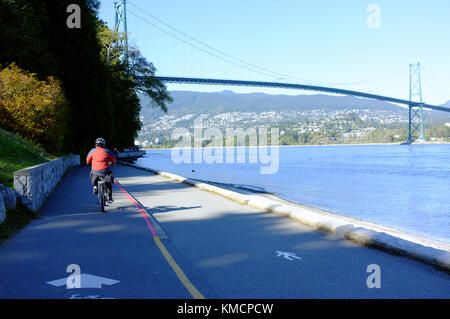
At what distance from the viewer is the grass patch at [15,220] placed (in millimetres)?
7983

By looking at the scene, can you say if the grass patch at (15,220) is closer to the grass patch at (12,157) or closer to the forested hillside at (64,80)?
the grass patch at (12,157)

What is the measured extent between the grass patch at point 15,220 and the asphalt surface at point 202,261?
173 mm

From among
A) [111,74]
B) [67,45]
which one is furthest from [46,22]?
[111,74]

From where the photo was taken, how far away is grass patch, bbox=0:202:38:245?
26.2 ft

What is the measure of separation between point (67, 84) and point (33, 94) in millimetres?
10441

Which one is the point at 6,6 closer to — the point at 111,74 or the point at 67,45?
the point at 67,45

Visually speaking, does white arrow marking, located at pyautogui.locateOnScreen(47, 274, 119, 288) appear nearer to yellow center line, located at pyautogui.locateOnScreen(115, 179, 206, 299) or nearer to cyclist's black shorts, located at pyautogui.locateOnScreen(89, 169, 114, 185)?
yellow center line, located at pyautogui.locateOnScreen(115, 179, 206, 299)

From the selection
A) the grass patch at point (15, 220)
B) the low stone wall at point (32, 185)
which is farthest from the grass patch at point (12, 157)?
the grass patch at point (15, 220)

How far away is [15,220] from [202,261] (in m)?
4.70

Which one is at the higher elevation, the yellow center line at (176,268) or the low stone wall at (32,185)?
the low stone wall at (32,185)

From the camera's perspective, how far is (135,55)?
1805 inches

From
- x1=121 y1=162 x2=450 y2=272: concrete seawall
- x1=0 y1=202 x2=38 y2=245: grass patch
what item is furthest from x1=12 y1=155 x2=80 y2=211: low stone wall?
x1=121 y1=162 x2=450 y2=272: concrete seawall

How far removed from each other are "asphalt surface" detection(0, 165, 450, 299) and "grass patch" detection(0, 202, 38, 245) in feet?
0.57

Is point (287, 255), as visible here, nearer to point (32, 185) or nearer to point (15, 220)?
point (15, 220)
